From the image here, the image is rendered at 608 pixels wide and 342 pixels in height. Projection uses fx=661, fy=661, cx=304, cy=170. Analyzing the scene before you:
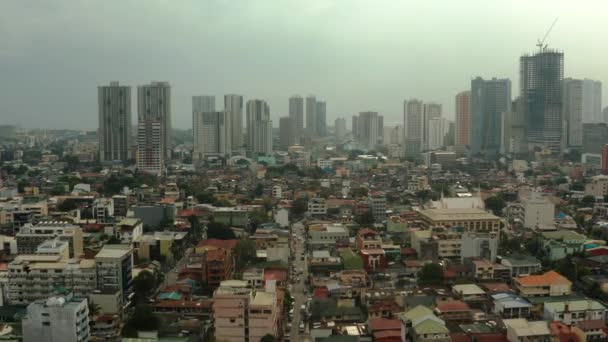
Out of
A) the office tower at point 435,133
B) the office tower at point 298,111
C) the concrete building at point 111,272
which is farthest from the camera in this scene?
the office tower at point 298,111

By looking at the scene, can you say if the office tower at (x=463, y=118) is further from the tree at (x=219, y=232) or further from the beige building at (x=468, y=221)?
Result: the tree at (x=219, y=232)

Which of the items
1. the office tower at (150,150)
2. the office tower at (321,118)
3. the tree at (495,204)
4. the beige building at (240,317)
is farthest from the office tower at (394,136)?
the beige building at (240,317)

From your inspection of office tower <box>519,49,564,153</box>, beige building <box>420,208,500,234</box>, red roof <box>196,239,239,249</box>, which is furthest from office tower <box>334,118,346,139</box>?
red roof <box>196,239,239,249</box>

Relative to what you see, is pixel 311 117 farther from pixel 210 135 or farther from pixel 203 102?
pixel 210 135

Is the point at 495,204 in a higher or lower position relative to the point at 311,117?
lower

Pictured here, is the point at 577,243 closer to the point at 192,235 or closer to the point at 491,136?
the point at 192,235

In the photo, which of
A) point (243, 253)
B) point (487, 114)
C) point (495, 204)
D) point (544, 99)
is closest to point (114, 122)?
point (495, 204)
